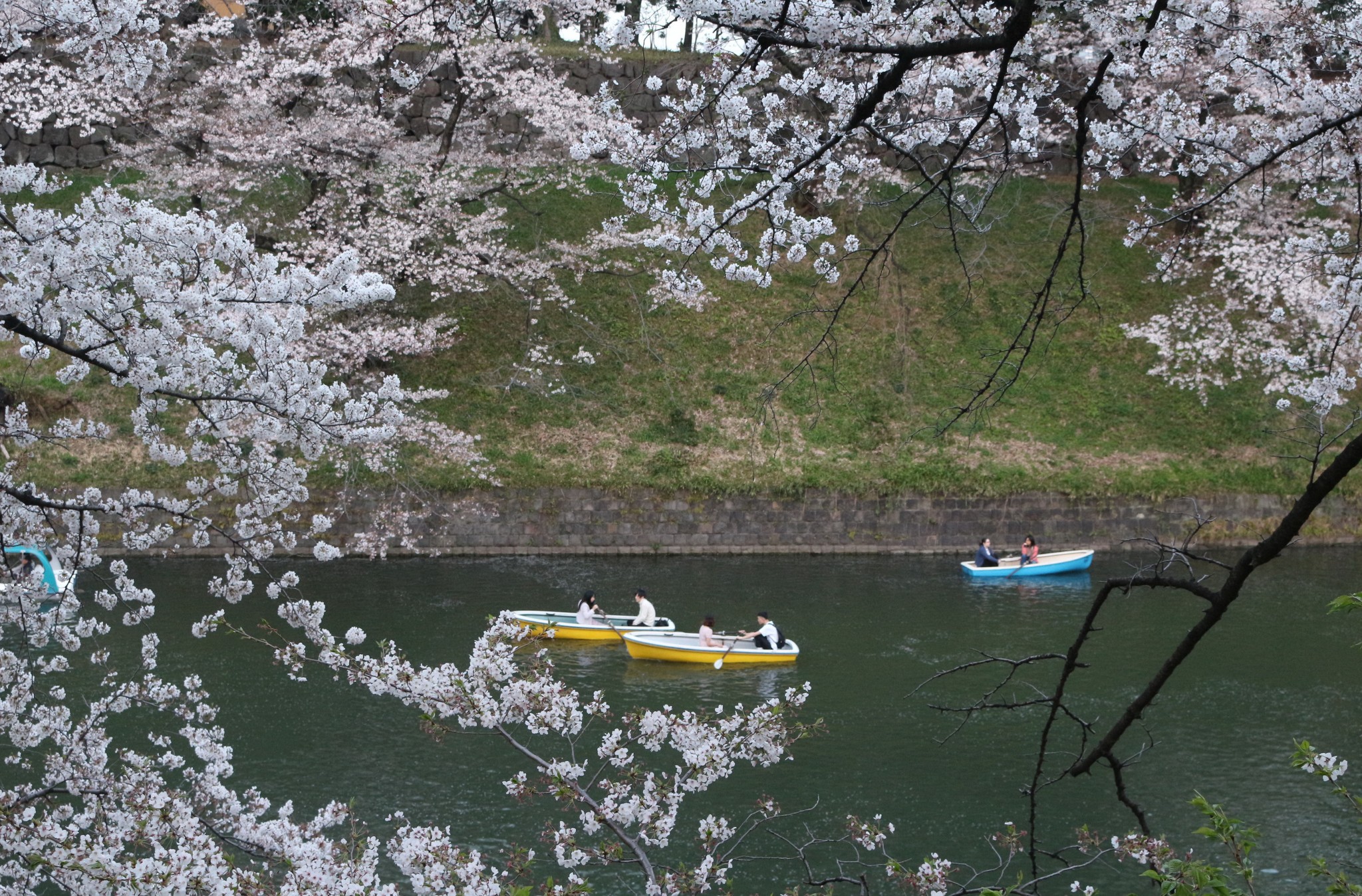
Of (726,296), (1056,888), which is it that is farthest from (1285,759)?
(726,296)

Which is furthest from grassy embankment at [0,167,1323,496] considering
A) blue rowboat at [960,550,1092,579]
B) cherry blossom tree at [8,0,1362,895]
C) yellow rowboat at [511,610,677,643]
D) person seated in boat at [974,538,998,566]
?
cherry blossom tree at [8,0,1362,895]

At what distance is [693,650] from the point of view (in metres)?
12.6

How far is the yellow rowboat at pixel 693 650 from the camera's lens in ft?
41.2

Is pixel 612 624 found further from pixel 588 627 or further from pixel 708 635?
pixel 708 635

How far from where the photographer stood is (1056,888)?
7.89 m

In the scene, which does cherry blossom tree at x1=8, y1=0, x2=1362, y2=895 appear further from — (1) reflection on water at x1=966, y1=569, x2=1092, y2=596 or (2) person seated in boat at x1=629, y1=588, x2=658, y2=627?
(1) reflection on water at x1=966, y1=569, x2=1092, y2=596

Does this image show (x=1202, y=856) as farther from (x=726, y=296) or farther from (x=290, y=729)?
(x=726, y=296)

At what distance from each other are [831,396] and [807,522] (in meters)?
2.86

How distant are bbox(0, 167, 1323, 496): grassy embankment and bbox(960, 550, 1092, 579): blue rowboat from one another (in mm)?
1513

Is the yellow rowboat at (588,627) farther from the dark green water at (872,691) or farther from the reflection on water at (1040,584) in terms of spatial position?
the reflection on water at (1040,584)

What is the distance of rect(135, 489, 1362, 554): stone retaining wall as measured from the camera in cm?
1692

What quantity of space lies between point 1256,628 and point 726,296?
450 inches

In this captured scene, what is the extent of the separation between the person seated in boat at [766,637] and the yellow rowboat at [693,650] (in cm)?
4

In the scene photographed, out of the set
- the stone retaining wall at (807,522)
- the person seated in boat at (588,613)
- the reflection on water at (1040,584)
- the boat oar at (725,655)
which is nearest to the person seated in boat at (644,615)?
the person seated in boat at (588,613)
